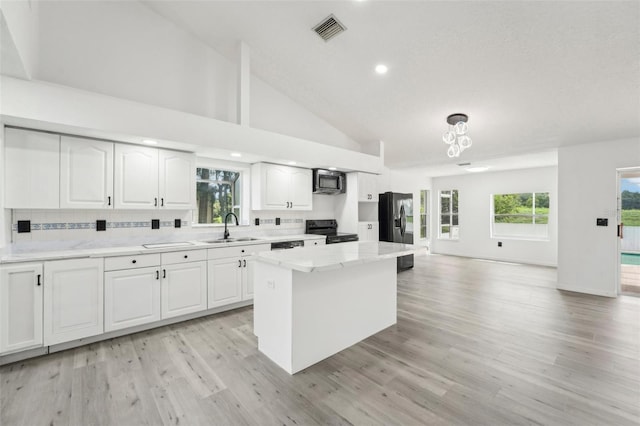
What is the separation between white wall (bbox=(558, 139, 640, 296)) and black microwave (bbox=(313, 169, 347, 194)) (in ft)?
12.1

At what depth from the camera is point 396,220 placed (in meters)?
5.86

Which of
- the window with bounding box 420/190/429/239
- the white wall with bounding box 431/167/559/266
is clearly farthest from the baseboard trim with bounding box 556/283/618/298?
the window with bounding box 420/190/429/239

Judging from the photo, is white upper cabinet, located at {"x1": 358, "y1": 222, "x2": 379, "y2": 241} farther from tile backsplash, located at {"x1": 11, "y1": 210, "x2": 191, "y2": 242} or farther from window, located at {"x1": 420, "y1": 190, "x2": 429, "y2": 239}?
window, located at {"x1": 420, "y1": 190, "x2": 429, "y2": 239}

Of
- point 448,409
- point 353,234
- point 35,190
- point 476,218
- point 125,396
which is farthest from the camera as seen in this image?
point 476,218

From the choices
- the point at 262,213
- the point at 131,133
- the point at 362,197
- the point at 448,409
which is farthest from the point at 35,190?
the point at 362,197

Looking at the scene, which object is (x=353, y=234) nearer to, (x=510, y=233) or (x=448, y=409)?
(x=448, y=409)

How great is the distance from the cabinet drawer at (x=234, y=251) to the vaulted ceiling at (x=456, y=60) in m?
2.47

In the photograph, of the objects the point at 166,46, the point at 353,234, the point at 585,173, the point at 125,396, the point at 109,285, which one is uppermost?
the point at 166,46

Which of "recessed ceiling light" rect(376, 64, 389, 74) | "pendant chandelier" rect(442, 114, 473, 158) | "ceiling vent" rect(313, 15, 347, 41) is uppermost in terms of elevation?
"ceiling vent" rect(313, 15, 347, 41)

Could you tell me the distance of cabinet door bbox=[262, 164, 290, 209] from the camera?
4.29 meters

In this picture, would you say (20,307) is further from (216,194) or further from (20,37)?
(216,194)

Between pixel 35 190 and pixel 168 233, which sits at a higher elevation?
pixel 35 190

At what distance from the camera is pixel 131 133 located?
276cm

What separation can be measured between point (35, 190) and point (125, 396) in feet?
6.81
